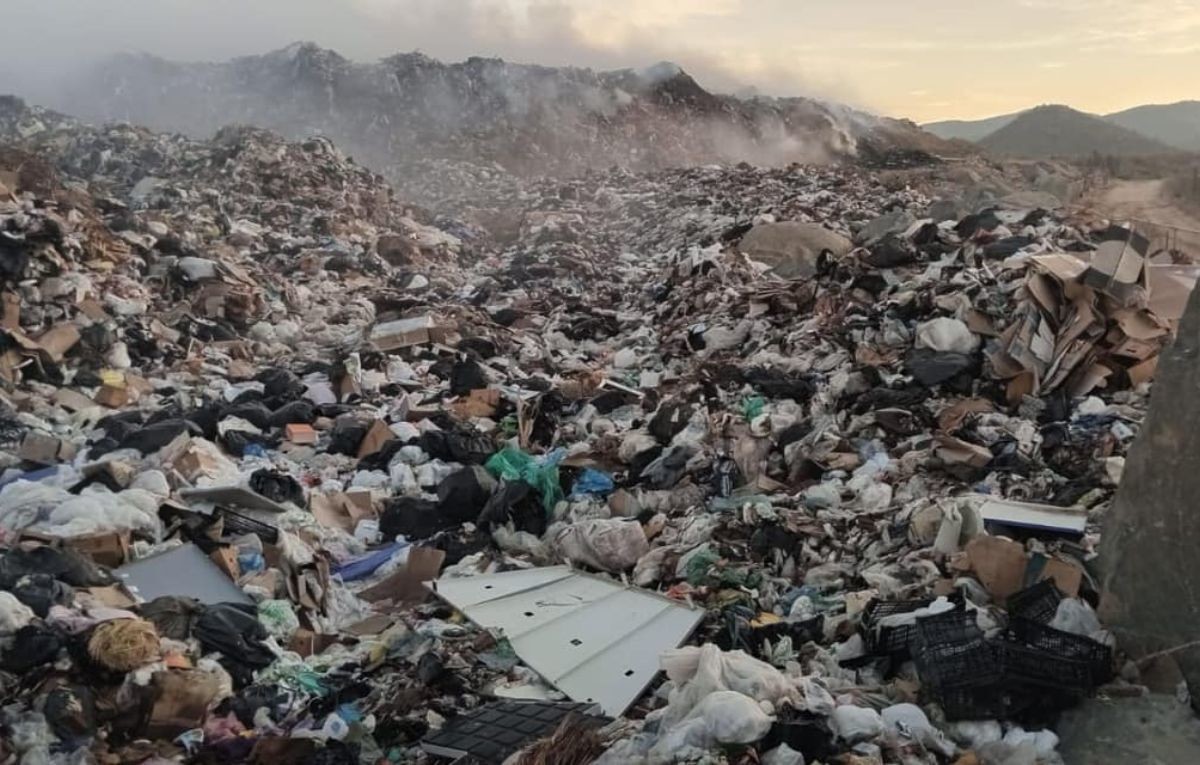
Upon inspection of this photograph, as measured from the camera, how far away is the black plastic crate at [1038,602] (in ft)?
9.92

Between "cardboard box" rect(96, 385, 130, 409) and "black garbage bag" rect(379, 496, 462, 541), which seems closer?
"black garbage bag" rect(379, 496, 462, 541)

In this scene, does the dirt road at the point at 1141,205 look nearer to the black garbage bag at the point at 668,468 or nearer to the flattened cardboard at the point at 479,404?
the flattened cardboard at the point at 479,404

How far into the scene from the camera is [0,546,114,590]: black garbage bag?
3594mm

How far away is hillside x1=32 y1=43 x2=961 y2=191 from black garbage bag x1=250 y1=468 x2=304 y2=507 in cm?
2644

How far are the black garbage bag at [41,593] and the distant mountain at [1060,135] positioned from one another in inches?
1547

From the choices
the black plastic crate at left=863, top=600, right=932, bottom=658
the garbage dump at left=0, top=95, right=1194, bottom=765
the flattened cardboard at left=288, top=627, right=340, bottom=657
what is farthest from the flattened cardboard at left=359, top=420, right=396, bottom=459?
the black plastic crate at left=863, top=600, right=932, bottom=658

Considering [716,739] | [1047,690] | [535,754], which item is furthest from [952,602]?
[535,754]

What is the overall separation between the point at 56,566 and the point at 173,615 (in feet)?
1.74

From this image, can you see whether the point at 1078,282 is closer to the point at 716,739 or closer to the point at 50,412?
the point at 716,739

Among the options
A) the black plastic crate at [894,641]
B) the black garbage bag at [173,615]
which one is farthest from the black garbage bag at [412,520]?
the black plastic crate at [894,641]

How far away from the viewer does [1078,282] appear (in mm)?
5406

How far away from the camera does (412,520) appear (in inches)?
208

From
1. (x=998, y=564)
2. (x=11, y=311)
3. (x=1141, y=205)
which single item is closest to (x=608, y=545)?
(x=998, y=564)

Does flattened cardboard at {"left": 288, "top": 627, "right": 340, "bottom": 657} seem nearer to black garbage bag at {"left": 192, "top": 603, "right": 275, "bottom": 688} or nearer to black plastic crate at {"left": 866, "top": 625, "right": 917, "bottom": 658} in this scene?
black garbage bag at {"left": 192, "top": 603, "right": 275, "bottom": 688}
